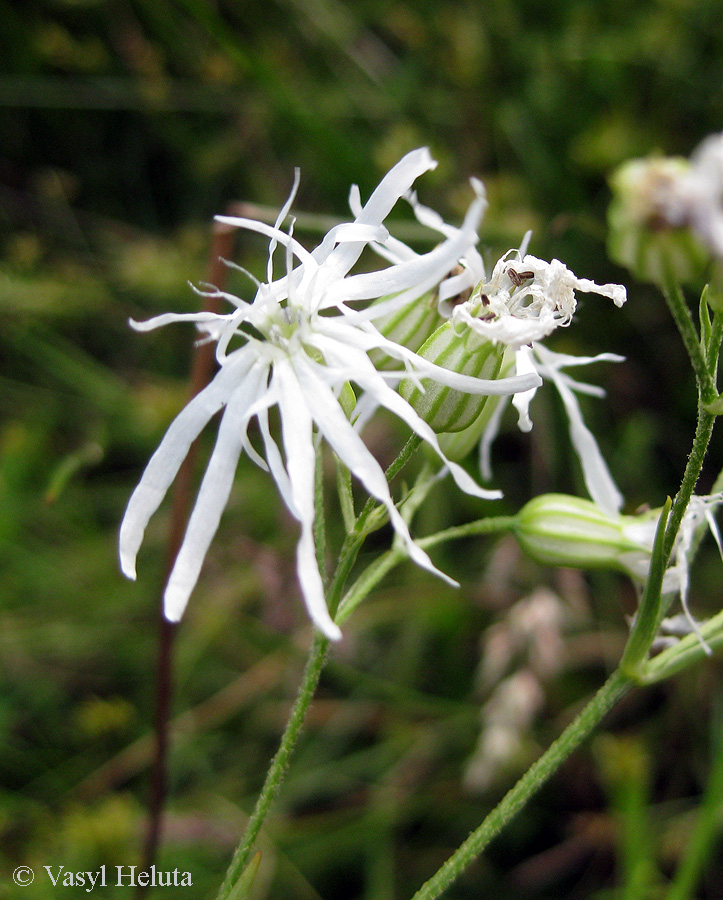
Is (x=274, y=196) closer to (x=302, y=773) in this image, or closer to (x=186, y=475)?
(x=186, y=475)

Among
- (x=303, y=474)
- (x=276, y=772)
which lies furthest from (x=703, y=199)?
(x=276, y=772)

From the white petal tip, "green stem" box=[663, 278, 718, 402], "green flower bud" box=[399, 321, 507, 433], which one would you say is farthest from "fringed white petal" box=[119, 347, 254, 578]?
"green stem" box=[663, 278, 718, 402]

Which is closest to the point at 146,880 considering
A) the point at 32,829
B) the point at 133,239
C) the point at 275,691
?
the point at 32,829

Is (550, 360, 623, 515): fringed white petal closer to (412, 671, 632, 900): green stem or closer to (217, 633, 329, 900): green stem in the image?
(412, 671, 632, 900): green stem

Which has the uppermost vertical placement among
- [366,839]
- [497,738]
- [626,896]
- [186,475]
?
[186,475]

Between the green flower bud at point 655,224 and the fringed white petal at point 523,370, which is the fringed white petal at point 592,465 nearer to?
the fringed white petal at point 523,370

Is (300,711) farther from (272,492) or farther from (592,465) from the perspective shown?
(272,492)
